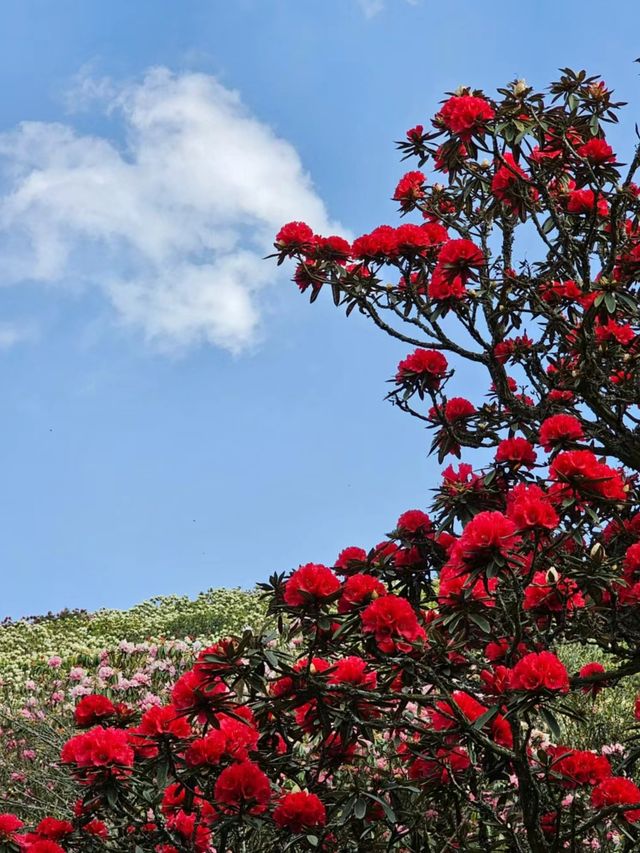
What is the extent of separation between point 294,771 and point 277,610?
741mm

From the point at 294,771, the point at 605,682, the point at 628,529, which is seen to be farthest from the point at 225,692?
→ the point at 628,529

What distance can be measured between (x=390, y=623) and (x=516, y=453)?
1.65 metres

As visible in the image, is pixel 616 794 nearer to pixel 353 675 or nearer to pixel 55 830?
pixel 353 675

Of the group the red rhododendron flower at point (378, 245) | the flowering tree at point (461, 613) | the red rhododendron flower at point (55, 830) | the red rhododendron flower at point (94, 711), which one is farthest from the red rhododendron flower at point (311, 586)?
the red rhododendron flower at point (378, 245)

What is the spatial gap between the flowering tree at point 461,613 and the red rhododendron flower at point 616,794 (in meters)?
0.01

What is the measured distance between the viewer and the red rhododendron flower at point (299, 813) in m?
3.59

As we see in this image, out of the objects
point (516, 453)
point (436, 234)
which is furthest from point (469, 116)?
point (516, 453)

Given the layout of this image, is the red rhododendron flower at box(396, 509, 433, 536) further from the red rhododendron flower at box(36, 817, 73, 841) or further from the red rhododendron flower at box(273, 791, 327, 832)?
the red rhododendron flower at box(36, 817, 73, 841)

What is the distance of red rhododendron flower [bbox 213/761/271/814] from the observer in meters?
3.54

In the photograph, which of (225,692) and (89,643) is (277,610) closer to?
(225,692)

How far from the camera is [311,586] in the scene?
3492 millimetres

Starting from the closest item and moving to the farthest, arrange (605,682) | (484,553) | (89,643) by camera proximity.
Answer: (484,553), (605,682), (89,643)

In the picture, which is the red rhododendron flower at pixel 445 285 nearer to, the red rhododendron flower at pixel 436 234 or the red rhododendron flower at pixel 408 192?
the red rhododendron flower at pixel 436 234

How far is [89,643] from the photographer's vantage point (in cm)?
1208
